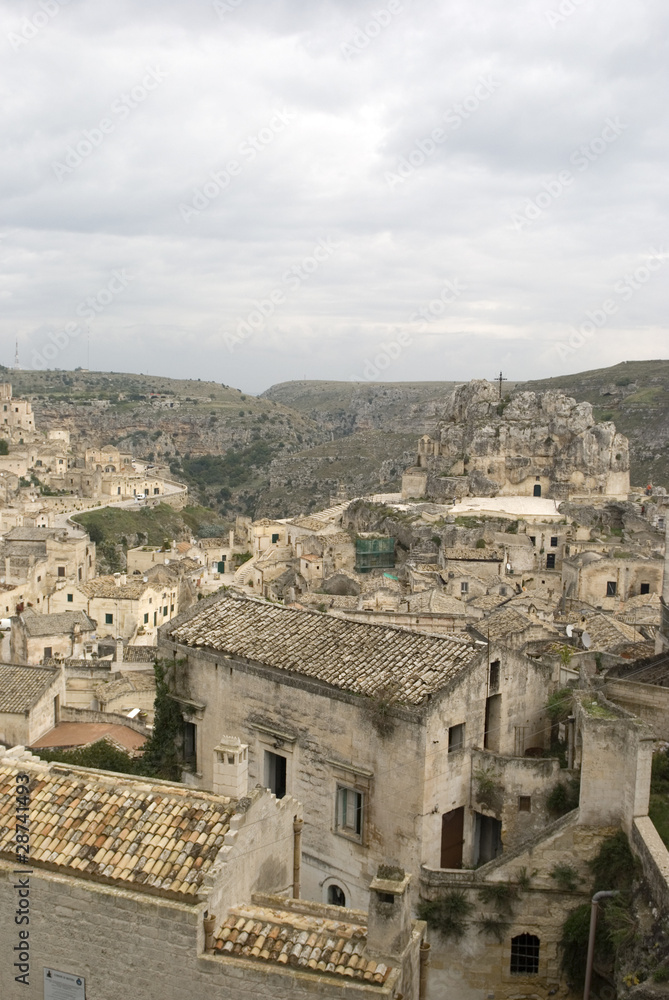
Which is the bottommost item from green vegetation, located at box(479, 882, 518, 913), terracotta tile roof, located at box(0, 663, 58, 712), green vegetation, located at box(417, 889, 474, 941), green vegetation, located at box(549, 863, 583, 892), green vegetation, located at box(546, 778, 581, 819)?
terracotta tile roof, located at box(0, 663, 58, 712)

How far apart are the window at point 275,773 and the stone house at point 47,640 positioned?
20932mm

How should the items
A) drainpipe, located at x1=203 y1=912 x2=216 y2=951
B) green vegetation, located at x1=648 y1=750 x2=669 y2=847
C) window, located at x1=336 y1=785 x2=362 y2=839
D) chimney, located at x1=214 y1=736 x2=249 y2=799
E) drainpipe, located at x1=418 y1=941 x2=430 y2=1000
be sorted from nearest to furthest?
drainpipe, located at x1=203 y1=912 x2=216 y2=951 < drainpipe, located at x1=418 y1=941 x2=430 y2=1000 < chimney, located at x1=214 y1=736 x2=249 y2=799 < green vegetation, located at x1=648 y1=750 x2=669 y2=847 < window, located at x1=336 y1=785 x2=362 y2=839

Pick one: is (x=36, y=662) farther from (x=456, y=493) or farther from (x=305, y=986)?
(x=456, y=493)

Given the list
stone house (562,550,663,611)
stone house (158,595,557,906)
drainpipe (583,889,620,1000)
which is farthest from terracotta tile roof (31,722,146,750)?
stone house (562,550,663,611)

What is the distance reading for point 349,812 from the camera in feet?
50.2

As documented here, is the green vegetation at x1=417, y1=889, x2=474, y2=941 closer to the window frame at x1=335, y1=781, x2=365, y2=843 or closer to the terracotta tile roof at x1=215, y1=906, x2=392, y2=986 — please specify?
the window frame at x1=335, y1=781, x2=365, y2=843

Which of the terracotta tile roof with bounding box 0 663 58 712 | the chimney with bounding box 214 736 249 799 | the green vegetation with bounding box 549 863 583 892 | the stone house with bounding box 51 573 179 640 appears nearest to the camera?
the chimney with bounding box 214 736 249 799

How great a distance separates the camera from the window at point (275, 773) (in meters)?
16.2

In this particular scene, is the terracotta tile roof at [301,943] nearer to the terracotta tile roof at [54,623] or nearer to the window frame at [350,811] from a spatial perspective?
the window frame at [350,811]

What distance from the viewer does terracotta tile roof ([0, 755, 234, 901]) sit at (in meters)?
9.87

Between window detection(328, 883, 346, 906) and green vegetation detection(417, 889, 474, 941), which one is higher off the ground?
green vegetation detection(417, 889, 474, 941)

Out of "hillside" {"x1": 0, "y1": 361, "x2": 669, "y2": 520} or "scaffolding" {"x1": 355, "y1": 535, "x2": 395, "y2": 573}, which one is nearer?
"scaffolding" {"x1": 355, "y1": 535, "x2": 395, "y2": 573}

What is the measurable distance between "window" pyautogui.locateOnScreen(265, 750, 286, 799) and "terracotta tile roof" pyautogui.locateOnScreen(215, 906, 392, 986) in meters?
6.16

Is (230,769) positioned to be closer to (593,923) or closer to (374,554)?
(593,923)
